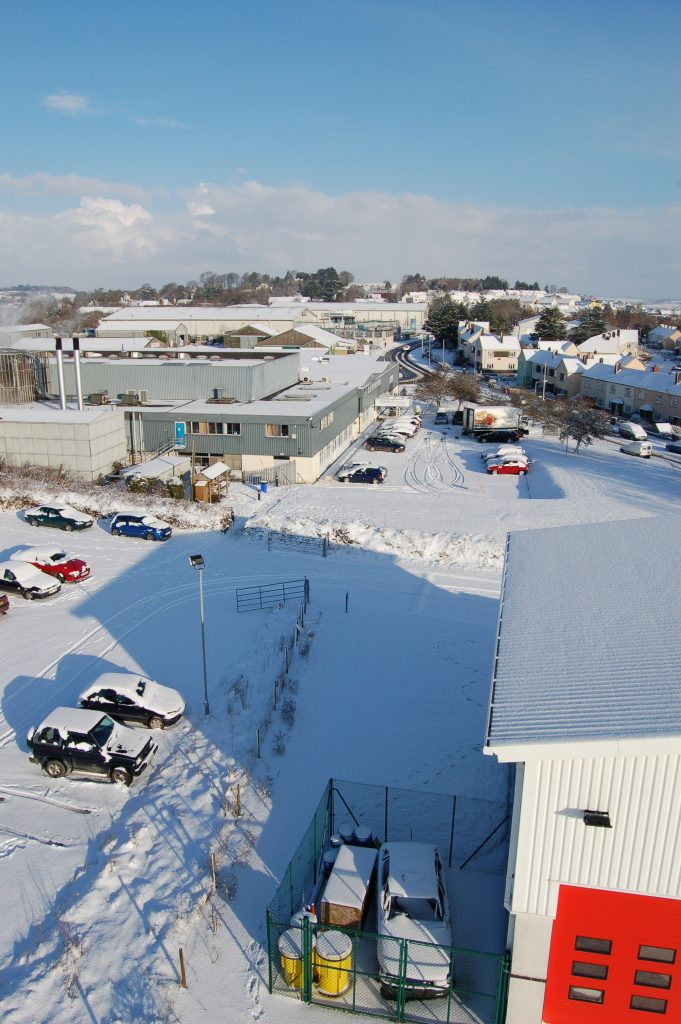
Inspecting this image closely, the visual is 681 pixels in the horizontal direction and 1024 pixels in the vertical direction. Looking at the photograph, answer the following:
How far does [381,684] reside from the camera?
18156 mm

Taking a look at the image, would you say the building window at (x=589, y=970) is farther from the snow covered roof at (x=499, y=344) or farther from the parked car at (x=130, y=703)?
the snow covered roof at (x=499, y=344)

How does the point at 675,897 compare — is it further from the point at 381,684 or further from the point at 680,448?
the point at 680,448

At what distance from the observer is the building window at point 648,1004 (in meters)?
8.77

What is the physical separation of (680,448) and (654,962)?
42.8m

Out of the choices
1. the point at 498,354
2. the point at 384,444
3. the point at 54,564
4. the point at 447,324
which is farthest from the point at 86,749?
the point at 447,324

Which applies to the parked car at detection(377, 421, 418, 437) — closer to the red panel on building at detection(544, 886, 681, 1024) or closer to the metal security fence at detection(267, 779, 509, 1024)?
the metal security fence at detection(267, 779, 509, 1024)

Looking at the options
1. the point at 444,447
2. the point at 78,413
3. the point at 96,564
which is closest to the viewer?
the point at 96,564

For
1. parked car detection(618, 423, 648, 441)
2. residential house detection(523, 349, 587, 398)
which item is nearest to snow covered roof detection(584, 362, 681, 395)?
residential house detection(523, 349, 587, 398)

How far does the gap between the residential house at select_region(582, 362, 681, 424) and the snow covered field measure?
82.1 ft

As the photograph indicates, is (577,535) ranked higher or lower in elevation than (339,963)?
higher

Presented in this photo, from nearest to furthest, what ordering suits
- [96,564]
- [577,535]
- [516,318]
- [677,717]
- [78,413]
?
[677,717]
[577,535]
[96,564]
[78,413]
[516,318]

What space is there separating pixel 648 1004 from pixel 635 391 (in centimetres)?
5529

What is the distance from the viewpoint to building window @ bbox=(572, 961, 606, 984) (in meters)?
8.86

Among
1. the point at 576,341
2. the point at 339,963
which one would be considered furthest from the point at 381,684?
the point at 576,341
